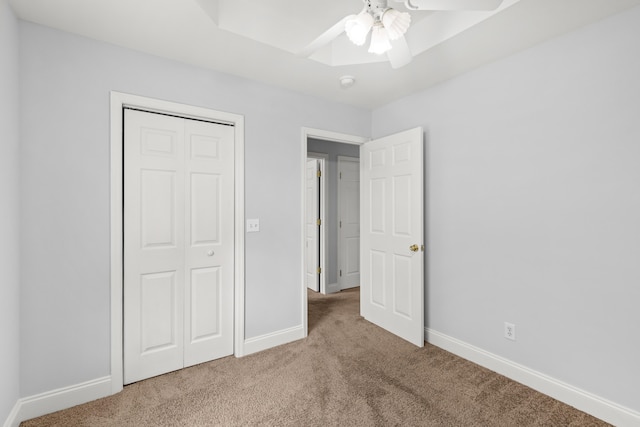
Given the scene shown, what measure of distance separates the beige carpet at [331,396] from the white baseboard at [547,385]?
1.9 inches

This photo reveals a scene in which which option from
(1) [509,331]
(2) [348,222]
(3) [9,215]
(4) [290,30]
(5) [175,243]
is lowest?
(1) [509,331]

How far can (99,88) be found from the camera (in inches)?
77.6

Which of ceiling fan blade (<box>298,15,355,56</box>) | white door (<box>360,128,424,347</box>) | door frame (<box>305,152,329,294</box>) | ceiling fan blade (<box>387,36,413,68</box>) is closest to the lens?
ceiling fan blade (<box>298,15,355,56</box>)

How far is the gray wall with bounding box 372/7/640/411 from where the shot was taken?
66.5 inches

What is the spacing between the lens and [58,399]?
184 centimetres

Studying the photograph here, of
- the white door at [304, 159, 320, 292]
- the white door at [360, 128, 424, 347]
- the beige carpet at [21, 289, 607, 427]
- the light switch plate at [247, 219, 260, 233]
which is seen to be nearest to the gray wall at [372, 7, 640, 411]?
the white door at [360, 128, 424, 347]

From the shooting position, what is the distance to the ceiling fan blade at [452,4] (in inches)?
46.5

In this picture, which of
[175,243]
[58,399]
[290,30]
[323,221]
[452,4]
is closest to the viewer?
[452,4]

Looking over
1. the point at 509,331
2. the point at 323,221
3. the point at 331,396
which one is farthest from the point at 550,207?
the point at 323,221

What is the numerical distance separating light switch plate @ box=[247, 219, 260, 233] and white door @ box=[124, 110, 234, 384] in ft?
0.52

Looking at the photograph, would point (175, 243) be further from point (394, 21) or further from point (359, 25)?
point (394, 21)

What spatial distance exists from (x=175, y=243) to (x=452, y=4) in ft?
7.39

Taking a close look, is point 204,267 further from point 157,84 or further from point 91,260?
point 157,84

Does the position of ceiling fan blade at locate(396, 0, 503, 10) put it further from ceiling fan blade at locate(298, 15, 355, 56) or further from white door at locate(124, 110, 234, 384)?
white door at locate(124, 110, 234, 384)
